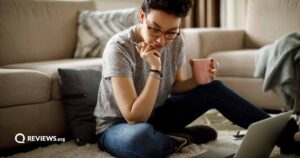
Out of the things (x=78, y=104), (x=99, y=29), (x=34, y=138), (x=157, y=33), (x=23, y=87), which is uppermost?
(x=157, y=33)

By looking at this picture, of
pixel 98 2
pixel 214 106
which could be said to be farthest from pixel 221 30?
pixel 214 106

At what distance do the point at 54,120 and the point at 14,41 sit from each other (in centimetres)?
74

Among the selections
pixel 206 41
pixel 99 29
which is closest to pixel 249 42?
pixel 206 41

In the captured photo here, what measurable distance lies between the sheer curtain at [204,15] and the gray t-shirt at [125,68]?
203 centimetres

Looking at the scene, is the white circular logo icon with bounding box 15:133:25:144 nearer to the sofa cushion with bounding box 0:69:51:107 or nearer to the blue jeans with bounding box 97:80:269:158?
the sofa cushion with bounding box 0:69:51:107

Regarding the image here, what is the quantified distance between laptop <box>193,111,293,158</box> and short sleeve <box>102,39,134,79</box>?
44 cm

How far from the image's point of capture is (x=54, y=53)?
2.54 metres

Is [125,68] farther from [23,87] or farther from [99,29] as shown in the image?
[99,29]

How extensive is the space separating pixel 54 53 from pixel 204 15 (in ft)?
5.34

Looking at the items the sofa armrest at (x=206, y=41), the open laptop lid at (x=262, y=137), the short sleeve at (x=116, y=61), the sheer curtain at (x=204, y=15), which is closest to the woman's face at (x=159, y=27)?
the short sleeve at (x=116, y=61)

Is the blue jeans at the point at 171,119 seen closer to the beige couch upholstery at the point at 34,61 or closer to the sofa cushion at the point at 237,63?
the beige couch upholstery at the point at 34,61

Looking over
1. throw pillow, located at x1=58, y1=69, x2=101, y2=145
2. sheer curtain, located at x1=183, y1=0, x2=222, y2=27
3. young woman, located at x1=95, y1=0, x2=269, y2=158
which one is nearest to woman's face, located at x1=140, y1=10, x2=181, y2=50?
young woman, located at x1=95, y1=0, x2=269, y2=158

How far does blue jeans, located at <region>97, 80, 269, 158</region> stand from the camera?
141cm

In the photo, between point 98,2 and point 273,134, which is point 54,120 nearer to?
point 273,134
